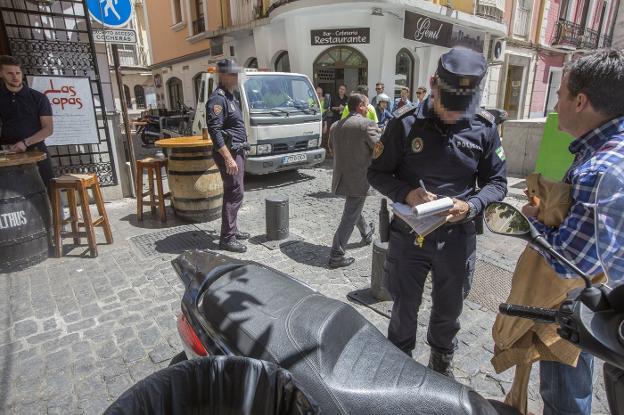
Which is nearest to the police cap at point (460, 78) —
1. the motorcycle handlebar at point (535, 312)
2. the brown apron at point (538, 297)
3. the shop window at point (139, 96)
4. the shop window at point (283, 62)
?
the brown apron at point (538, 297)

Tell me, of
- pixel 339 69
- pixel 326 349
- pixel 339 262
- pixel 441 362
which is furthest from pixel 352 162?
pixel 339 69

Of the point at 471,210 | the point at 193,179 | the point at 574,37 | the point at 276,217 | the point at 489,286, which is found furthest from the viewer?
the point at 574,37

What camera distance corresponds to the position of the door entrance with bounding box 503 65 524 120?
18891 mm

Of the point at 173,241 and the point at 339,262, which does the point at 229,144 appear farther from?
the point at 339,262

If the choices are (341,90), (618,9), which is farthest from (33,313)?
(618,9)

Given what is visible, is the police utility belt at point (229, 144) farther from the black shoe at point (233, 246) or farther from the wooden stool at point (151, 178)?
the wooden stool at point (151, 178)

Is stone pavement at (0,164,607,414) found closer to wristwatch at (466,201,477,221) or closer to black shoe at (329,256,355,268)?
black shoe at (329,256,355,268)

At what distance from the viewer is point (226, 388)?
46.4 inches

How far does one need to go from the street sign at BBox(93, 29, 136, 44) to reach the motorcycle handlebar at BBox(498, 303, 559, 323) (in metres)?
6.24

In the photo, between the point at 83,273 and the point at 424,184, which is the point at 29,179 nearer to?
the point at 83,273

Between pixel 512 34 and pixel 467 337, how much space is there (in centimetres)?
1844

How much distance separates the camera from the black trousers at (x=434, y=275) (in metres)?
2.18

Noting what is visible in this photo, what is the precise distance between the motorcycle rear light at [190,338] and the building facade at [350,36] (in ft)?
36.1

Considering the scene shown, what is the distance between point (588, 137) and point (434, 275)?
1.10m
